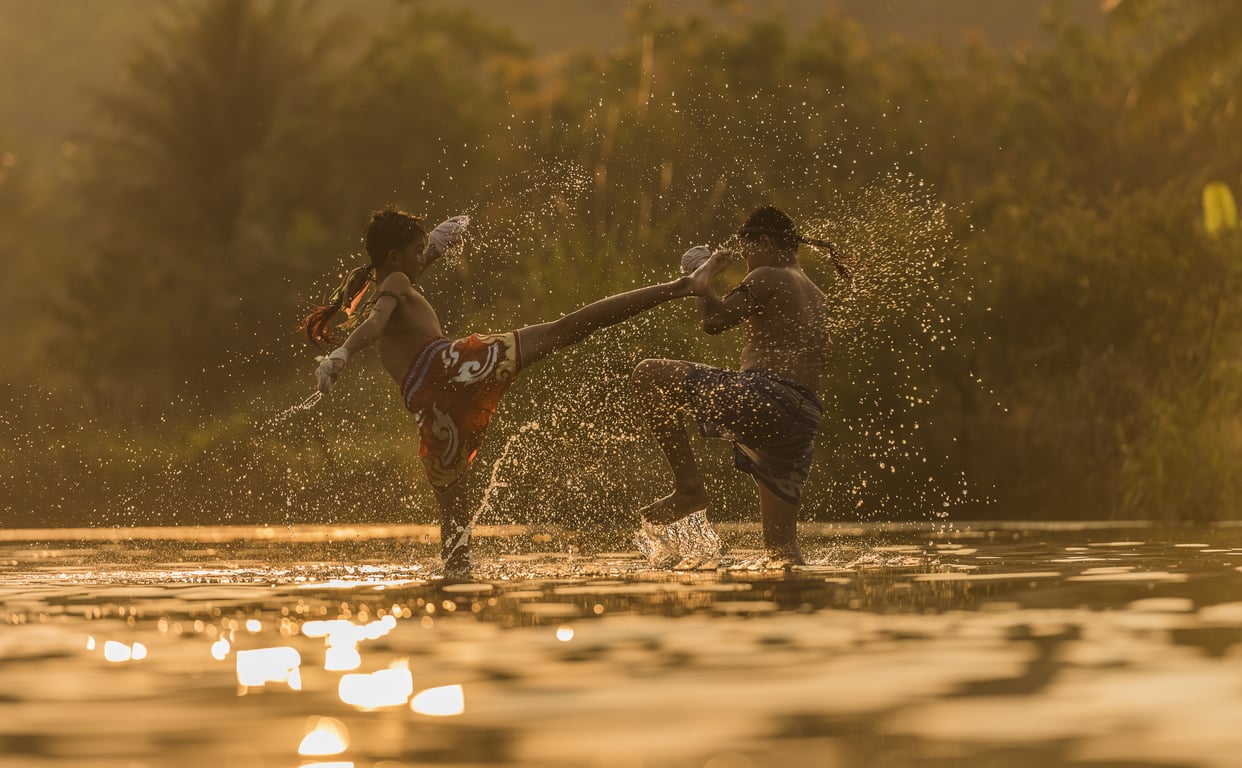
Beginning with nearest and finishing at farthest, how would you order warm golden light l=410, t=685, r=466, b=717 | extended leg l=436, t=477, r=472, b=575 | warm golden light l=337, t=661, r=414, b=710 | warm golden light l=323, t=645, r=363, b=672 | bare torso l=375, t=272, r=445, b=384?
warm golden light l=410, t=685, r=466, b=717 < warm golden light l=337, t=661, r=414, b=710 < warm golden light l=323, t=645, r=363, b=672 < extended leg l=436, t=477, r=472, b=575 < bare torso l=375, t=272, r=445, b=384

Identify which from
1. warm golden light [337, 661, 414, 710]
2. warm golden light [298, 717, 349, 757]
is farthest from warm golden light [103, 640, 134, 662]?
warm golden light [298, 717, 349, 757]

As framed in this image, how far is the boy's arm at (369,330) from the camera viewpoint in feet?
30.2

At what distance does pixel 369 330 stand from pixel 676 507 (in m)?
1.68

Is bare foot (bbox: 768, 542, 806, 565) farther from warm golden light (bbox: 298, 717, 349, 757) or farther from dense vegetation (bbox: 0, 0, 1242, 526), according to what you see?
warm golden light (bbox: 298, 717, 349, 757)

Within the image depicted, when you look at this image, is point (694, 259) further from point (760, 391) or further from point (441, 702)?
point (441, 702)

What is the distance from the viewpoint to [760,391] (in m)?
10.1

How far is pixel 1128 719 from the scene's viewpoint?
4.87 m

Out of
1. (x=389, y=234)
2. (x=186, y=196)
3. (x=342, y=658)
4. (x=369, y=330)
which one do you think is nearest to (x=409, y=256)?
(x=389, y=234)

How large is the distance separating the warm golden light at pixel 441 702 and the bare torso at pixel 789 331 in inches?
196

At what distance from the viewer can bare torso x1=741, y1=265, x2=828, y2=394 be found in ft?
33.7

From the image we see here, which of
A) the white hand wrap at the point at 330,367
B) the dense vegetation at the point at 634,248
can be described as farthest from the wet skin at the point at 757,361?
the dense vegetation at the point at 634,248

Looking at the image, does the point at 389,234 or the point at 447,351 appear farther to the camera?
the point at 389,234

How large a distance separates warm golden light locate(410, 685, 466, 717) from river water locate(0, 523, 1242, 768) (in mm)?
15

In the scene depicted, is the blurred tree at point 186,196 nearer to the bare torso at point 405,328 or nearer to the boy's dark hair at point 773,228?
the bare torso at point 405,328
